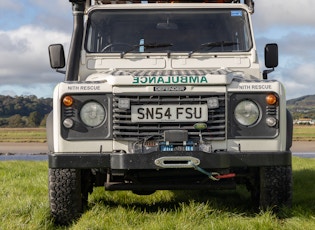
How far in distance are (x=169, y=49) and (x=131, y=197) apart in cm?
185

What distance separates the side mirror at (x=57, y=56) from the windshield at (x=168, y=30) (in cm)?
29

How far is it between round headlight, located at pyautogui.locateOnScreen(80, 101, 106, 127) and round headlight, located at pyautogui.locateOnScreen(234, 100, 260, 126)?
3.94 feet

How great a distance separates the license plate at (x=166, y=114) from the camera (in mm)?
4902

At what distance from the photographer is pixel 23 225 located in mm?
4605

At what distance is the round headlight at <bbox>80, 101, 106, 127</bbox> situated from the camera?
4.96 m

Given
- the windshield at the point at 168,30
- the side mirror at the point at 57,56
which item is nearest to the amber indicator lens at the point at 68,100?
the side mirror at the point at 57,56

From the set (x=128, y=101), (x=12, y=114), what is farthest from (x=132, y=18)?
Result: (x=12, y=114)

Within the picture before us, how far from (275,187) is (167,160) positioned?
117 cm

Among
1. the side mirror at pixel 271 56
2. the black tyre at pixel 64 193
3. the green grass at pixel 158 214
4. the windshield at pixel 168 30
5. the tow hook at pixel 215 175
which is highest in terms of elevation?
the windshield at pixel 168 30

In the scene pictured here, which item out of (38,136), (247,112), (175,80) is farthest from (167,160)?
(38,136)

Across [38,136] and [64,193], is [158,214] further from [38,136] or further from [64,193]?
[38,136]

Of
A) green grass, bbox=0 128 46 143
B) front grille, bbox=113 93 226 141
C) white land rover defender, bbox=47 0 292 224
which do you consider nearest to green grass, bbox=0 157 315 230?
white land rover defender, bbox=47 0 292 224

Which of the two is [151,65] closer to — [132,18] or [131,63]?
[131,63]

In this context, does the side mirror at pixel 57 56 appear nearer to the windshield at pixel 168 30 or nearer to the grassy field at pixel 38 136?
the windshield at pixel 168 30
